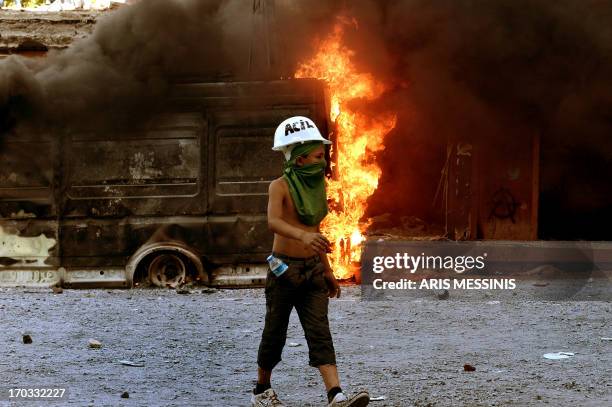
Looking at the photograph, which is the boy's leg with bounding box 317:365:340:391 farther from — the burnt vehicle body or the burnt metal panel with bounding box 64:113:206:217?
the burnt metal panel with bounding box 64:113:206:217

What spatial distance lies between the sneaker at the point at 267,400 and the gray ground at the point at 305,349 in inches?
10.9

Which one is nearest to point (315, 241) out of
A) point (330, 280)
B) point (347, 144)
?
point (330, 280)

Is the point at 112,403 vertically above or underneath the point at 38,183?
underneath

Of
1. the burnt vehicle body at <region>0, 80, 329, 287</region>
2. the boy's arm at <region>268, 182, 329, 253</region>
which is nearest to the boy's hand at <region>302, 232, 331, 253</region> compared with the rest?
the boy's arm at <region>268, 182, 329, 253</region>

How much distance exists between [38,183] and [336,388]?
737 cm

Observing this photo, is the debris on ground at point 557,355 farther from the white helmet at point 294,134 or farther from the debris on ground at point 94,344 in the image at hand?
the debris on ground at point 94,344

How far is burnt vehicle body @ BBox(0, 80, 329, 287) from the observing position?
1105 cm

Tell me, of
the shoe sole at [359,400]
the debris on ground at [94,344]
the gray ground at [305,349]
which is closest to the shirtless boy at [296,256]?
the shoe sole at [359,400]

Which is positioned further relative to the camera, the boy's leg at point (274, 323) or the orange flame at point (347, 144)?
the orange flame at point (347, 144)

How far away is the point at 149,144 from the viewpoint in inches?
440

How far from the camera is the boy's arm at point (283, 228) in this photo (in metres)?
4.66

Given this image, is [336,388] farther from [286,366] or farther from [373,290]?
[373,290]

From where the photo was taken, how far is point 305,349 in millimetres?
7238

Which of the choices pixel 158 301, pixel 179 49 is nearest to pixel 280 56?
pixel 179 49
